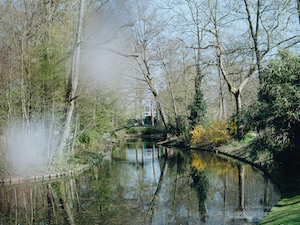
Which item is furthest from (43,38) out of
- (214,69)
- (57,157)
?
(214,69)

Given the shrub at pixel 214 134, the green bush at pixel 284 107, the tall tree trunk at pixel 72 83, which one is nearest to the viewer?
A: the green bush at pixel 284 107

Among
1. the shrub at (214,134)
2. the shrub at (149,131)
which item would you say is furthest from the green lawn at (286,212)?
the shrub at (149,131)

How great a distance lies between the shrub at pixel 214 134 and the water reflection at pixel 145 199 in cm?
653

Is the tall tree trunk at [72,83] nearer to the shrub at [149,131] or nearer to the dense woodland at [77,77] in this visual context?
the dense woodland at [77,77]

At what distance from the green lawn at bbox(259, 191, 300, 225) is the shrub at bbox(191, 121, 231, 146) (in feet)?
38.3

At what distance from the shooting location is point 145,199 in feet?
27.0

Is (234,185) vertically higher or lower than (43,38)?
lower

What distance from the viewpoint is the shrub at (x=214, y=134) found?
1886 centimetres

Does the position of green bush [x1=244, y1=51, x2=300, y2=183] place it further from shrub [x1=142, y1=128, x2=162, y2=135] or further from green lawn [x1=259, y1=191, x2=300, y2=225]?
shrub [x1=142, y1=128, x2=162, y2=135]

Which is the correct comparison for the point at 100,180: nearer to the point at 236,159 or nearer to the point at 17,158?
the point at 17,158

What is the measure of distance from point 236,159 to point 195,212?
9.83m

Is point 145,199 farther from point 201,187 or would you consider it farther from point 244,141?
point 244,141

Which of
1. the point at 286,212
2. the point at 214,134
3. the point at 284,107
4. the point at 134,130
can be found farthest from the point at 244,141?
the point at 134,130

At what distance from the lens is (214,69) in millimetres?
29734
